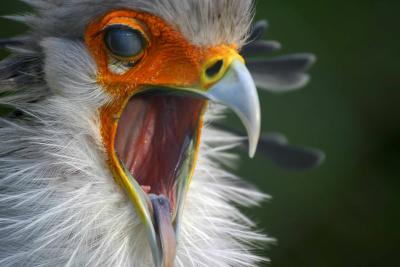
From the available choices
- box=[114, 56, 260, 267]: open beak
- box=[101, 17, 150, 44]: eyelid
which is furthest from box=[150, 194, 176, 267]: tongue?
box=[101, 17, 150, 44]: eyelid

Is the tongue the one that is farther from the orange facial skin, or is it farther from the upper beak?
the upper beak

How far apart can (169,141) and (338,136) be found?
1.42m

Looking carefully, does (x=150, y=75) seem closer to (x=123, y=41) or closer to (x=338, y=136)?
(x=123, y=41)

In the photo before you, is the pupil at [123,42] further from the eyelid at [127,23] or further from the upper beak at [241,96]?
the upper beak at [241,96]

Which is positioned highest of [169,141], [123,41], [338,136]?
[123,41]

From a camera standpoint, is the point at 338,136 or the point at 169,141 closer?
the point at 169,141

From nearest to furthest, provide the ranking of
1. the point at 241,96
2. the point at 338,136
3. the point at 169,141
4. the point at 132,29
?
the point at 241,96
the point at 132,29
the point at 169,141
the point at 338,136

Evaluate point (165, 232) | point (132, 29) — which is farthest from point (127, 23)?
point (165, 232)

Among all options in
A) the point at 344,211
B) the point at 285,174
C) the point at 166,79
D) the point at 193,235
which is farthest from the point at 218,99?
the point at 344,211

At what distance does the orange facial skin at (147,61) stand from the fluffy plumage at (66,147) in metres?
0.02

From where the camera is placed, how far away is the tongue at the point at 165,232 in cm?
163

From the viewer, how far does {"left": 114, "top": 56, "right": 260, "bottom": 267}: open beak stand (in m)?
1.57

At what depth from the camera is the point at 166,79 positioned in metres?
1.68

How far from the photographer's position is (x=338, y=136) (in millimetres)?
3154
